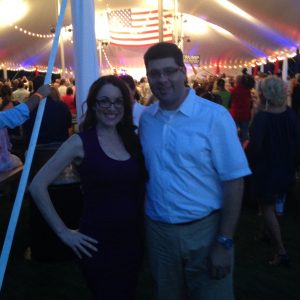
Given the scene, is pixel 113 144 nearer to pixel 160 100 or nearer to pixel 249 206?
pixel 160 100

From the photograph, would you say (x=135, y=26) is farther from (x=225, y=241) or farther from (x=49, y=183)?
(x=225, y=241)

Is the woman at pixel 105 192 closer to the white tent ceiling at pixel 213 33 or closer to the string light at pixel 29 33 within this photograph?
the white tent ceiling at pixel 213 33

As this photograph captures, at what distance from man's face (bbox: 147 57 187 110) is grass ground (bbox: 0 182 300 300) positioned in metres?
2.20

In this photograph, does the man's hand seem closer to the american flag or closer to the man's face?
the man's face

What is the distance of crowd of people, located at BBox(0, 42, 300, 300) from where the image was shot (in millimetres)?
2053

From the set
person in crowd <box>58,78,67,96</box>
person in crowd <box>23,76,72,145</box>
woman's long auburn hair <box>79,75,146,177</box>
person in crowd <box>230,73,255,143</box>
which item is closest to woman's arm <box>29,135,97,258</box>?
woman's long auburn hair <box>79,75,146,177</box>

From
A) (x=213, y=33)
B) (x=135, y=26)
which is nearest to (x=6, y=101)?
(x=135, y=26)

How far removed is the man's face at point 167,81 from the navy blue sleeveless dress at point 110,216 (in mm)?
373

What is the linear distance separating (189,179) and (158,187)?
0.17m

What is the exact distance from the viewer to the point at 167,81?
6.72ft

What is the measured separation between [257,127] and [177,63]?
2.32m

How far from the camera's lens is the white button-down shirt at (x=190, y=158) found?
202 centimetres

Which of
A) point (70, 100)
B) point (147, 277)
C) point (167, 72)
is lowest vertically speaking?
point (147, 277)

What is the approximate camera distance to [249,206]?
20.2ft
